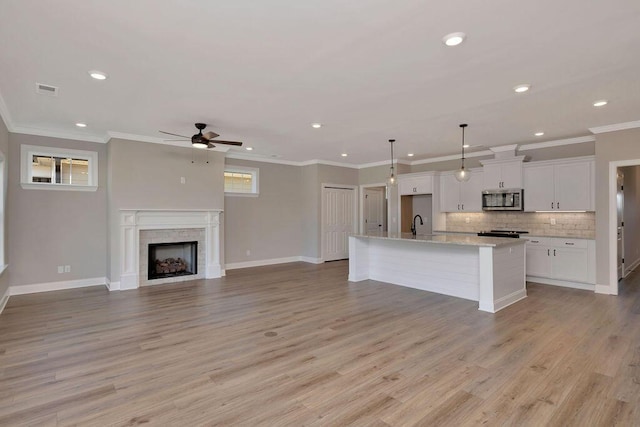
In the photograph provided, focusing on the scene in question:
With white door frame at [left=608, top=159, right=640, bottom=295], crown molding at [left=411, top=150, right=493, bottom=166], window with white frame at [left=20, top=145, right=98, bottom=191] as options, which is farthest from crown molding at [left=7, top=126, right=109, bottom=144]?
white door frame at [left=608, top=159, right=640, bottom=295]

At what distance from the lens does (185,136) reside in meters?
6.00

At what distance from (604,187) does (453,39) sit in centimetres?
450

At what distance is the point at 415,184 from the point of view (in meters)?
8.24

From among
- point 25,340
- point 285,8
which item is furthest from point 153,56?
point 25,340

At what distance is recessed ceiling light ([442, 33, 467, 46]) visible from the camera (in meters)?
2.64

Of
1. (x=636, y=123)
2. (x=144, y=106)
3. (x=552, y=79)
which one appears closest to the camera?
(x=552, y=79)

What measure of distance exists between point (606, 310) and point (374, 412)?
4.15 meters

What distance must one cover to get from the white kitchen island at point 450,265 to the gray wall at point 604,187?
4.62 ft

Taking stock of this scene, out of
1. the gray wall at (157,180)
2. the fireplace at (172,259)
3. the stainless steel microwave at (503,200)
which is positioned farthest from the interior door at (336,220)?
the stainless steel microwave at (503,200)

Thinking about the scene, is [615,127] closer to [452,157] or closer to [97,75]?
[452,157]

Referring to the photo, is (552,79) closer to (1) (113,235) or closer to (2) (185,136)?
(2) (185,136)

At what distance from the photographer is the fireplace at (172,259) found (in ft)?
21.6

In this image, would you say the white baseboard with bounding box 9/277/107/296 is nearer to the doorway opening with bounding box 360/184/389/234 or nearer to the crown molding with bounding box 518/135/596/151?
the doorway opening with bounding box 360/184/389/234

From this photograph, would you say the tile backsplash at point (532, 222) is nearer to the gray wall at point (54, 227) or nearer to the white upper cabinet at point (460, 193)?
the white upper cabinet at point (460, 193)
